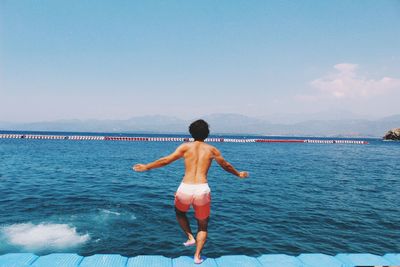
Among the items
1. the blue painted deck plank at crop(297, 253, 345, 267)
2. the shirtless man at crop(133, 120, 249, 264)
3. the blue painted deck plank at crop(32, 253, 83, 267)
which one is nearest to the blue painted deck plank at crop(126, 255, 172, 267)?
the blue painted deck plank at crop(32, 253, 83, 267)

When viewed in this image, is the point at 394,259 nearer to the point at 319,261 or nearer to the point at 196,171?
the point at 319,261


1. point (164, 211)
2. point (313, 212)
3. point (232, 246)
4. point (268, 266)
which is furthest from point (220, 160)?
point (313, 212)

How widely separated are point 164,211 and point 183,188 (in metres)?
14.7

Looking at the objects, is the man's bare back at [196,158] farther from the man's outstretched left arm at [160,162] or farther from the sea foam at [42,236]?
the sea foam at [42,236]

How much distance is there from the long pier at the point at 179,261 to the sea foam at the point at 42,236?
7793 mm

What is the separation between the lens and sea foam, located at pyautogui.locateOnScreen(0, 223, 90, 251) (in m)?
13.1

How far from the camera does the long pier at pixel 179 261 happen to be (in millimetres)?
5914

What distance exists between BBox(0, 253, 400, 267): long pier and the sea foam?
25.6 feet

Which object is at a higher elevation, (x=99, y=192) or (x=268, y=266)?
(x=268, y=266)

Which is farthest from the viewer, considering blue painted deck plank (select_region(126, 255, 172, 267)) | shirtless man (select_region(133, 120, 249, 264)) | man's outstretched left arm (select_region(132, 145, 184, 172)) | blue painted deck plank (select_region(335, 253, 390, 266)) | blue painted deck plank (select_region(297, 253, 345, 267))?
blue painted deck plank (select_region(335, 253, 390, 266))

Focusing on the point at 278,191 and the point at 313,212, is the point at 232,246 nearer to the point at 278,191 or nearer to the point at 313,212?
the point at 313,212

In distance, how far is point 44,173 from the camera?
33562 millimetres

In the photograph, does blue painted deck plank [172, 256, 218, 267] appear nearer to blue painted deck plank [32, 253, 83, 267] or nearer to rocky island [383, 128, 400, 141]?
blue painted deck plank [32, 253, 83, 267]

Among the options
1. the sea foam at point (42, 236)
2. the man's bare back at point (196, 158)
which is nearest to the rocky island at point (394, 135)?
the sea foam at point (42, 236)
